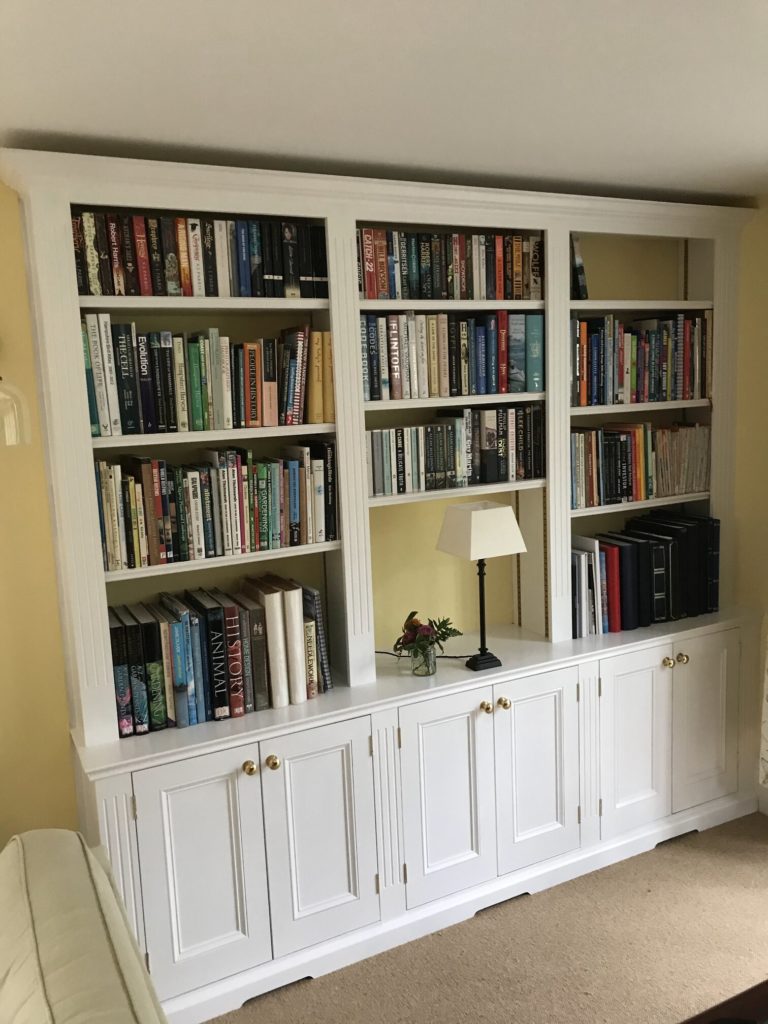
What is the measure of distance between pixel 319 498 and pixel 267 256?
708 millimetres

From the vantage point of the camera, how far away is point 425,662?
2785mm

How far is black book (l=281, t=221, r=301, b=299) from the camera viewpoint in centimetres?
250

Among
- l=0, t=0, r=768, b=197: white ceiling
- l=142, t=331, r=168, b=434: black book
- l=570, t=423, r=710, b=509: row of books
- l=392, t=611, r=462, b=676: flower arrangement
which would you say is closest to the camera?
l=0, t=0, r=768, b=197: white ceiling

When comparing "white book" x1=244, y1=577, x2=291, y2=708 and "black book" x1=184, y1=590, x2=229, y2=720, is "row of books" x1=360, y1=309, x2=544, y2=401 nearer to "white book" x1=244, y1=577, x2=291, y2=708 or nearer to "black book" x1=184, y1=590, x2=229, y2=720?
"white book" x1=244, y1=577, x2=291, y2=708

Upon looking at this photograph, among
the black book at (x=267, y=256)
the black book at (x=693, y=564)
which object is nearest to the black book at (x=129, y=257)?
the black book at (x=267, y=256)

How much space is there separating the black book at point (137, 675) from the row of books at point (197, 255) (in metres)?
0.90

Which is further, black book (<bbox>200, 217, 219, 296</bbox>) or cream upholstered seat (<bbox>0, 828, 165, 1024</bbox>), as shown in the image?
black book (<bbox>200, 217, 219, 296</bbox>)

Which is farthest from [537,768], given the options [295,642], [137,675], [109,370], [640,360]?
[109,370]

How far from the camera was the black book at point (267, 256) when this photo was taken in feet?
8.10

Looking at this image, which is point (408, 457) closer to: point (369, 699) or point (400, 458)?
point (400, 458)

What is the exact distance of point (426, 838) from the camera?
274cm

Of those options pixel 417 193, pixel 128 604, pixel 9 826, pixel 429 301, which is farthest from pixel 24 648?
pixel 417 193

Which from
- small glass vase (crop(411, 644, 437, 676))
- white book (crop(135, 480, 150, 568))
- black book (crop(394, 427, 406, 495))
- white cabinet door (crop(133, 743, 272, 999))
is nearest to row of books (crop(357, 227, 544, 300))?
black book (crop(394, 427, 406, 495))

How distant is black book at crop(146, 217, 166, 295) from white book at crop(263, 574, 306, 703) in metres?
0.92
